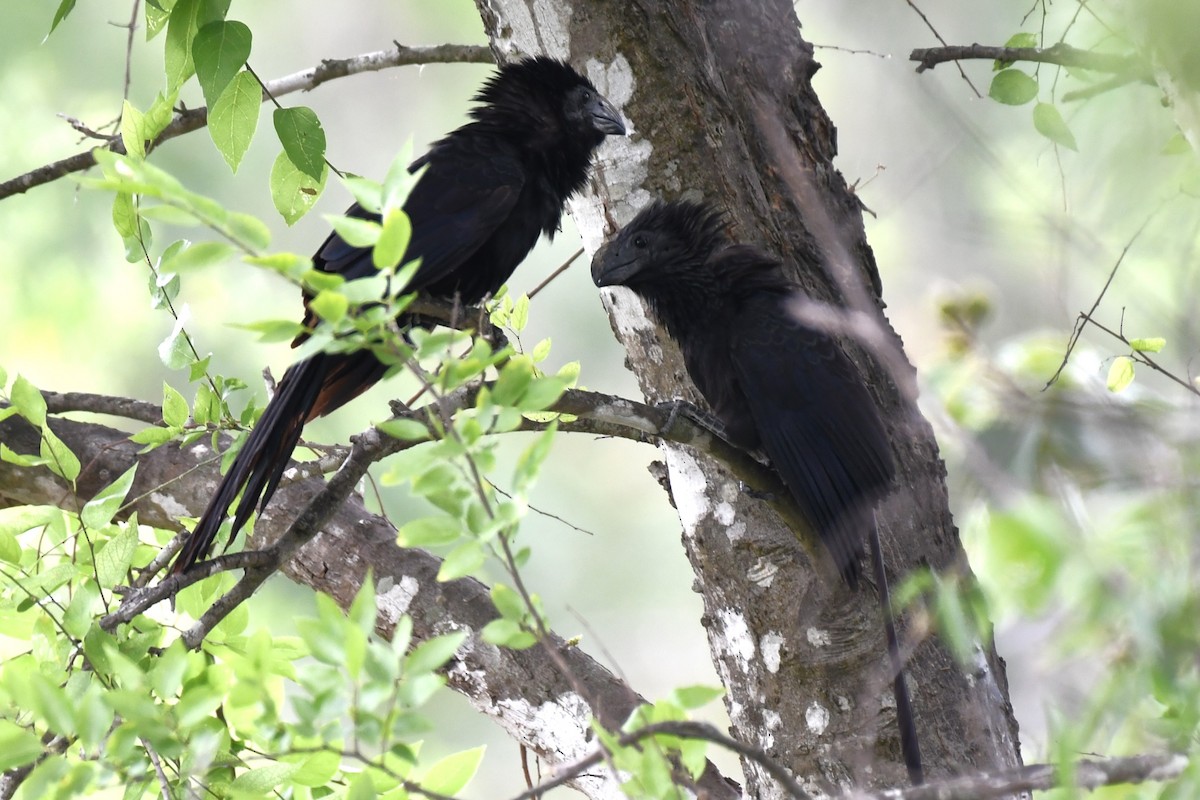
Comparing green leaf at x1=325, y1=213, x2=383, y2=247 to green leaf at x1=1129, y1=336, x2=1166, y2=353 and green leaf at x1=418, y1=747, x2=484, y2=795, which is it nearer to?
green leaf at x1=418, y1=747, x2=484, y2=795

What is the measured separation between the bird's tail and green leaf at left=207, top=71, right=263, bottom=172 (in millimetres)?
424

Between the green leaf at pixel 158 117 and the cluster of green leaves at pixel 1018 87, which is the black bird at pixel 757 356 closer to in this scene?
the cluster of green leaves at pixel 1018 87

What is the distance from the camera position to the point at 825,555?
2117 mm

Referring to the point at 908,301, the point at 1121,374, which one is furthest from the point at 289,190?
the point at 908,301

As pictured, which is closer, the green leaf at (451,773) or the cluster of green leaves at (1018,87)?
the green leaf at (451,773)

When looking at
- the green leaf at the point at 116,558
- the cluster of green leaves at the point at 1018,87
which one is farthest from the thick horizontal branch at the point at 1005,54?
A: the green leaf at the point at 116,558

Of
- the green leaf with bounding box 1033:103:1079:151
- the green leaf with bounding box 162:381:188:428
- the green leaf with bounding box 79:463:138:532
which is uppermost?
the green leaf with bounding box 1033:103:1079:151

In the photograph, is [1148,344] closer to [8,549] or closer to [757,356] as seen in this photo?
[757,356]

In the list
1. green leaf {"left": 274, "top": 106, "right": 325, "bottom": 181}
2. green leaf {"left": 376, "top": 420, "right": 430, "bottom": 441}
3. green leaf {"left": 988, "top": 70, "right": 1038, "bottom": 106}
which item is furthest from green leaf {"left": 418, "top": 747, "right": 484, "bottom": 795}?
green leaf {"left": 988, "top": 70, "right": 1038, "bottom": 106}

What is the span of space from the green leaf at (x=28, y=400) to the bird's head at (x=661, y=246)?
1098mm

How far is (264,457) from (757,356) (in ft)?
3.41

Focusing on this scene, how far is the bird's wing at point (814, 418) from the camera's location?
2.18 metres

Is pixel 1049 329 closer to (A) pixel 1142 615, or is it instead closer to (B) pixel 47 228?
(A) pixel 1142 615

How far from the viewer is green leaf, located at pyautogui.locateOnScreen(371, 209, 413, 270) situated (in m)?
1.08
